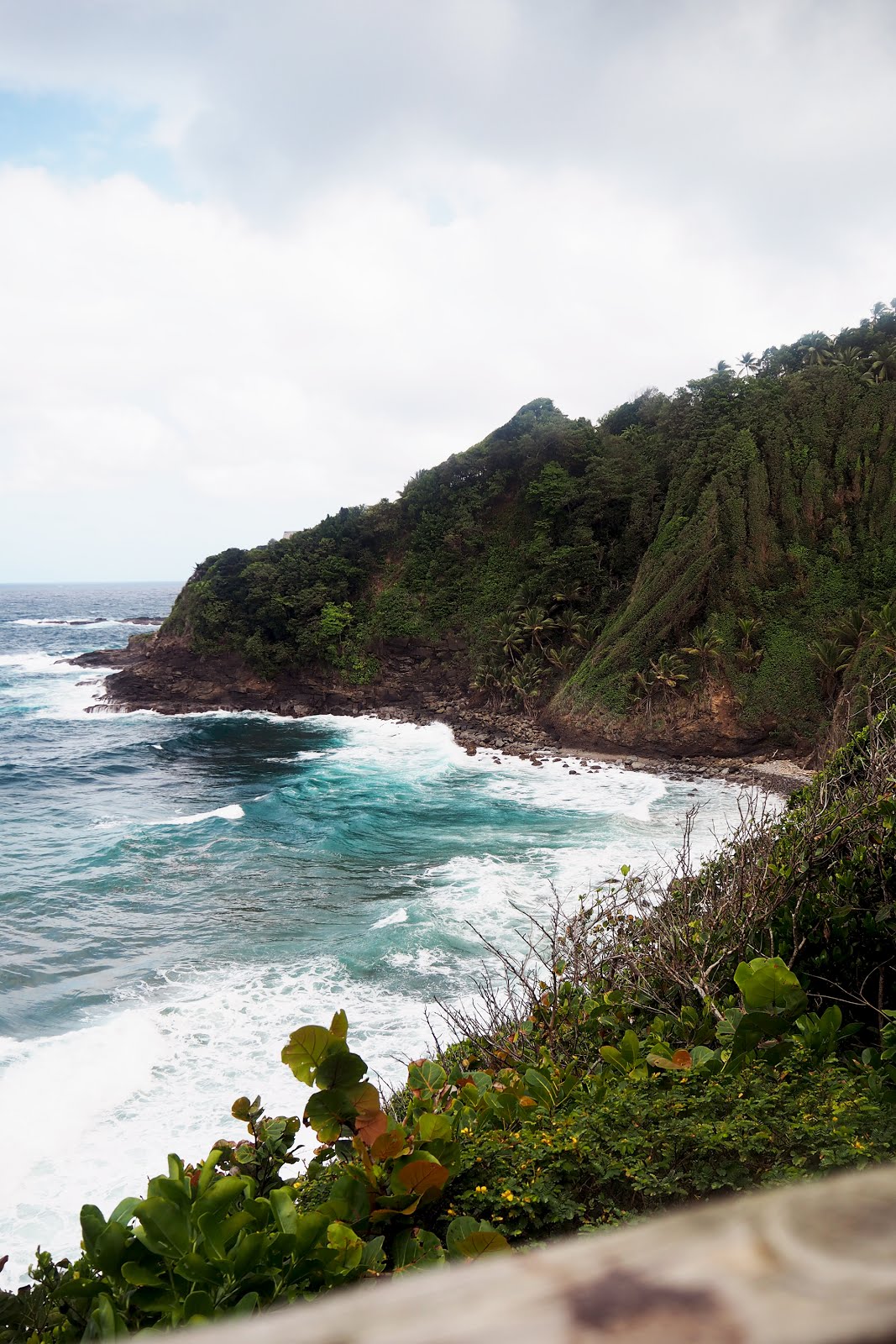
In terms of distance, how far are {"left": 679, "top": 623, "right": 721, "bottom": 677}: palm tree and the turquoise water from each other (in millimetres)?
5566

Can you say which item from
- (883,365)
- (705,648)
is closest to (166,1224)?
(705,648)

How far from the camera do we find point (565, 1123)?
3930 mm

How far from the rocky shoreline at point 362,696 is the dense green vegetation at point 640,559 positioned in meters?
1.06

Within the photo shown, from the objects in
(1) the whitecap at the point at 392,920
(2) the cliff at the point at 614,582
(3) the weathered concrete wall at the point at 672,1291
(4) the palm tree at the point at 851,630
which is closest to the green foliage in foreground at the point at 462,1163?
(3) the weathered concrete wall at the point at 672,1291

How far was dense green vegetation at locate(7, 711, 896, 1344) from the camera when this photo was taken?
8.38 ft

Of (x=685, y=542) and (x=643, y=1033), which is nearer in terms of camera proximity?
(x=643, y=1033)

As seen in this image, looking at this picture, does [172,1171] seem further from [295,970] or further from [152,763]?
[152,763]

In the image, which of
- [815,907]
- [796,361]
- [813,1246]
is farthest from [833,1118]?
[796,361]

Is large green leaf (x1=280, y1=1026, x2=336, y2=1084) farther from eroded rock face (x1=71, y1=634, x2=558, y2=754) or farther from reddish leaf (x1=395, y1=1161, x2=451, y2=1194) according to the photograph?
eroded rock face (x1=71, y1=634, x2=558, y2=754)

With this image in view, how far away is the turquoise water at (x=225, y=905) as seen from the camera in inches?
372

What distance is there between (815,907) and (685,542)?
28565mm

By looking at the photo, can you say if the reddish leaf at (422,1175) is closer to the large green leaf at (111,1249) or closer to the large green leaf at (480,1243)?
the large green leaf at (480,1243)

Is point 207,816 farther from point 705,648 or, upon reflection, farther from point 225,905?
point 705,648

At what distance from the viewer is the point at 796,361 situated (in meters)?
38.5
